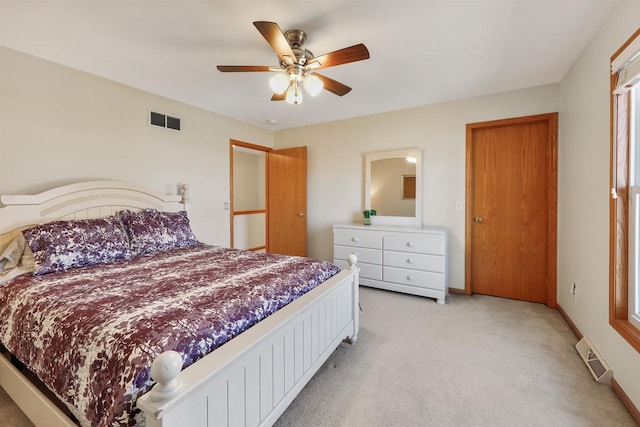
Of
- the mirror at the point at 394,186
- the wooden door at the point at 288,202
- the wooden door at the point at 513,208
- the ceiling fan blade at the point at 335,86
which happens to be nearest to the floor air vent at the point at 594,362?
the wooden door at the point at 513,208

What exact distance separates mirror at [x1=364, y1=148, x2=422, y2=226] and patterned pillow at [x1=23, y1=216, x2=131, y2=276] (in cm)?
286

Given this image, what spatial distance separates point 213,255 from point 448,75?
2.73 m

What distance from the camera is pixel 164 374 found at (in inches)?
30.7

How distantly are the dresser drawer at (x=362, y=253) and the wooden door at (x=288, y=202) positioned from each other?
0.73 m

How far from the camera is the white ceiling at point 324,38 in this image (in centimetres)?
171

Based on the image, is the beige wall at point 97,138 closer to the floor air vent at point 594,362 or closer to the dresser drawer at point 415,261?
the dresser drawer at point 415,261

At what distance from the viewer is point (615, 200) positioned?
1.68 metres

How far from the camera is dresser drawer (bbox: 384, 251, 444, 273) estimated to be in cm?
305

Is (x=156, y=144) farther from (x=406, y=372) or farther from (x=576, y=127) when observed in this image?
(x=576, y=127)

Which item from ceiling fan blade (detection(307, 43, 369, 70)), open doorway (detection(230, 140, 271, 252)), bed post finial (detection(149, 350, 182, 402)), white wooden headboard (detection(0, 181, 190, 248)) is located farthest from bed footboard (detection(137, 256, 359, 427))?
open doorway (detection(230, 140, 271, 252))

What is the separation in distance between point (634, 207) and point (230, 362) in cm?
232

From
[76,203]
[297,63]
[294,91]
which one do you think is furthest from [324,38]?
[76,203]

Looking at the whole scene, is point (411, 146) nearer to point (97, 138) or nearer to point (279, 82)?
point (279, 82)

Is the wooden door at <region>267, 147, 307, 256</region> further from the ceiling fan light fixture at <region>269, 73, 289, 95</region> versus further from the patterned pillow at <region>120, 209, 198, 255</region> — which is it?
the ceiling fan light fixture at <region>269, 73, 289, 95</region>
